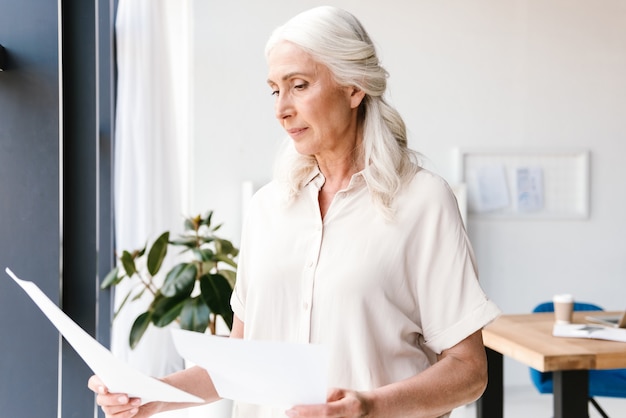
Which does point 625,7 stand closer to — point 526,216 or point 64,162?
point 526,216

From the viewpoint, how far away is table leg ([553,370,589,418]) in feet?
7.98

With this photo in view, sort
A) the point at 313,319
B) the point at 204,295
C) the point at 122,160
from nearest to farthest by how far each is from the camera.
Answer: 1. the point at 313,319
2. the point at 204,295
3. the point at 122,160

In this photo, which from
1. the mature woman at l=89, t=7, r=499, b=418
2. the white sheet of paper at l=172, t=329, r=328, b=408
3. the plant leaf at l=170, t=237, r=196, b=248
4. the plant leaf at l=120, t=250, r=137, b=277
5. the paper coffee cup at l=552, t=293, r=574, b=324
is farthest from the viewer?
the plant leaf at l=170, t=237, r=196, b=248

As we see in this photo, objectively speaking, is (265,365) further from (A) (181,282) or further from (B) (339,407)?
(A) (181,282)

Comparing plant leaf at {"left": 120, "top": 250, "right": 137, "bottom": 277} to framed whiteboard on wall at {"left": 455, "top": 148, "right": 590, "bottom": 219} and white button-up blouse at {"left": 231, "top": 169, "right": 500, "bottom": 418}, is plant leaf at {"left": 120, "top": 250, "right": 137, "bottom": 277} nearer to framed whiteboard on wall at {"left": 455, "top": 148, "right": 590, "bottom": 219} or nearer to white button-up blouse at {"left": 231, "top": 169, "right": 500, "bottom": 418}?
white button-up blouse at {"left": 231, "top": 169, "right": 500, "bottom": 418}

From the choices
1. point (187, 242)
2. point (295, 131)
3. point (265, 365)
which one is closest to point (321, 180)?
point (295, 131)

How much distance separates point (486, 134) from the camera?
5020 millimetres

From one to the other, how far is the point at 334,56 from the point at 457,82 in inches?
146

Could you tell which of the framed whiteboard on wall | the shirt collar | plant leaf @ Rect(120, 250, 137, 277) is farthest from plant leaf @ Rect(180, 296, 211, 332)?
the framed whiteboard on wall

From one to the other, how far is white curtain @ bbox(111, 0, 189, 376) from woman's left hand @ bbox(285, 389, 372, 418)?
3072mm

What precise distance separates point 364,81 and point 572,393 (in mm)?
1488

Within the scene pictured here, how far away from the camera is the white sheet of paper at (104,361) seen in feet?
3.70

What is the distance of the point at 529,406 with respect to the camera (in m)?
4.67

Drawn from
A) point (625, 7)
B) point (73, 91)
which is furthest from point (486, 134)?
point (73, 91)
